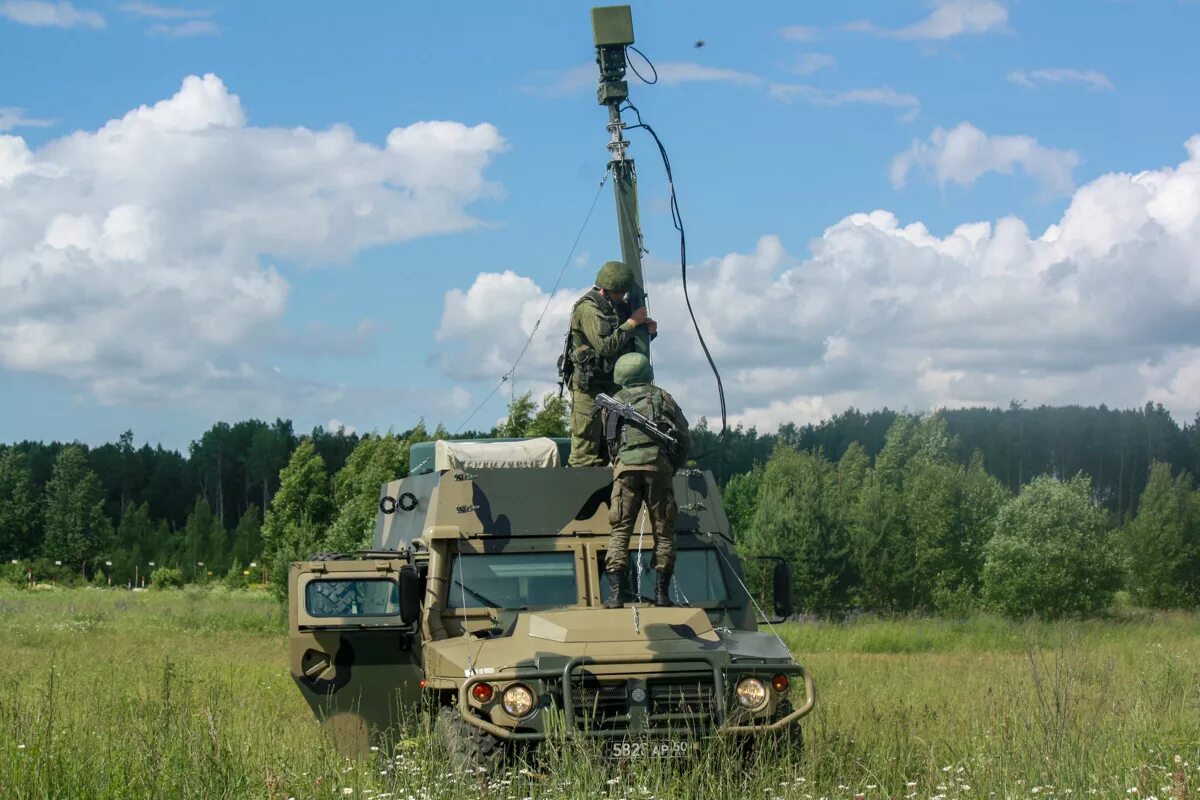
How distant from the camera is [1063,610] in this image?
4509 centimetres

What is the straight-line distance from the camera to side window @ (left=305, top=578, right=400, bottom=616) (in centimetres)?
876

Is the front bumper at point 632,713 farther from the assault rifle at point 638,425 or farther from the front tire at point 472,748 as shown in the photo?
the assault rifle at point 638,425

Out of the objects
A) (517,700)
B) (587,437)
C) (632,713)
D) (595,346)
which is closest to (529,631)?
(517,700)

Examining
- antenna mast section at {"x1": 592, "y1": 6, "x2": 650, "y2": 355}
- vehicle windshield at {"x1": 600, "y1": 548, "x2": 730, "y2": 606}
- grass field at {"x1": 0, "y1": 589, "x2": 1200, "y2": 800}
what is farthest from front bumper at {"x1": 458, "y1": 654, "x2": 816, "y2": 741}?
antenna mast section at {"x1": 592, "y1": 6, "x2": 650, "y2": 355}

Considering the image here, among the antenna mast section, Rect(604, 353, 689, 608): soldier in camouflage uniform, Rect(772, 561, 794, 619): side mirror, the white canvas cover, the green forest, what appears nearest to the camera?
Rect(604, 353, 689, 608): soldier in camouflage uniform

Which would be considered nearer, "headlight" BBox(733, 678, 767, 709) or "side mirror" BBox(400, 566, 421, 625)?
"headlight" BBox(733, 678, 767, 709)

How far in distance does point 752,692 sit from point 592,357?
3386mm

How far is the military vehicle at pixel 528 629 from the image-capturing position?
730 centimetres

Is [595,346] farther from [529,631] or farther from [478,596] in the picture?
[529,631]

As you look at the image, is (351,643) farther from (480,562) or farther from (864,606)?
(864,606)

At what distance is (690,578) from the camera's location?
30.2 feet

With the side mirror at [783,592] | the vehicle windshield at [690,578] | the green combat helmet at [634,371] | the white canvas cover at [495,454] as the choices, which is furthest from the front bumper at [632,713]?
the white canvas cover at [495,454]

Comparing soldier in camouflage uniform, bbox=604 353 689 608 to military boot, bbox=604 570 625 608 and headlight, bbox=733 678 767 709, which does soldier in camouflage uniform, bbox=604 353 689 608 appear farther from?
headlight, bbox=733 678 767 709

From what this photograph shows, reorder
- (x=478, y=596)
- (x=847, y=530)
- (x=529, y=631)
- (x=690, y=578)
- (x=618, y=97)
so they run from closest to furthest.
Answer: (x=529, y=631) < (x=478, y=596) < (x=690, y=578) < (x=618, y=97) < (x=847, y=530)
